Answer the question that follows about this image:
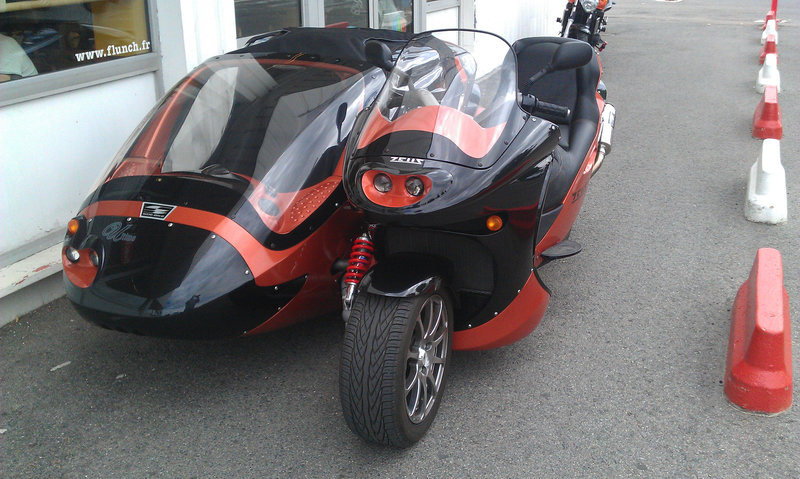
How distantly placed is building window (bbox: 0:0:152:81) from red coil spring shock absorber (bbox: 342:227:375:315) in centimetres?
240

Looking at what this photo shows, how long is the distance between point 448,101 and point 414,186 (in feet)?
1.63

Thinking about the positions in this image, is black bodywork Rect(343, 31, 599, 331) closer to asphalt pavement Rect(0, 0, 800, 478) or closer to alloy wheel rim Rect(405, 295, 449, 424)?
alloy wheel rim Rect(405, 295, 449, 424)

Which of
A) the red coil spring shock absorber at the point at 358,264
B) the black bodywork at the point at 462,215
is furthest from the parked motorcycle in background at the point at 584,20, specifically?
the red coil spring shock absorber at the point at 358,264

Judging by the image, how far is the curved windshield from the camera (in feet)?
9.83

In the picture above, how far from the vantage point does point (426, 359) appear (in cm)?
310

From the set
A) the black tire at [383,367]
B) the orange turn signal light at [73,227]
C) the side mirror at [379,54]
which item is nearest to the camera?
the black tire at [383,367]

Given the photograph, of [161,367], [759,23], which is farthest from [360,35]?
[759,23]

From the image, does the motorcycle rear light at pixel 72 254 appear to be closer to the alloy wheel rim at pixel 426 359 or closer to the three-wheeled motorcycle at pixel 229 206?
the three-wheeled motorcycle at pixel 229 206

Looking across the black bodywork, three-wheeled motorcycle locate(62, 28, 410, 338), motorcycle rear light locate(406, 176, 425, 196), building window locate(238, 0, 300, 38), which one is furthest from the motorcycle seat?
building window locate(238, 0, 300, 38)

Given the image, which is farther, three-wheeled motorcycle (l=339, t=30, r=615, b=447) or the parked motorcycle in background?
the parked motorcycle in background

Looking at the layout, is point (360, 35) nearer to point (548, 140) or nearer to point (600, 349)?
point (548, 140)

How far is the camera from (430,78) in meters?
3.35

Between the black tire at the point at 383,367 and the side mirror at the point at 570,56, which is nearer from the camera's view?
the black tire at the point at 383,367

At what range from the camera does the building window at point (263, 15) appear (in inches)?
252
